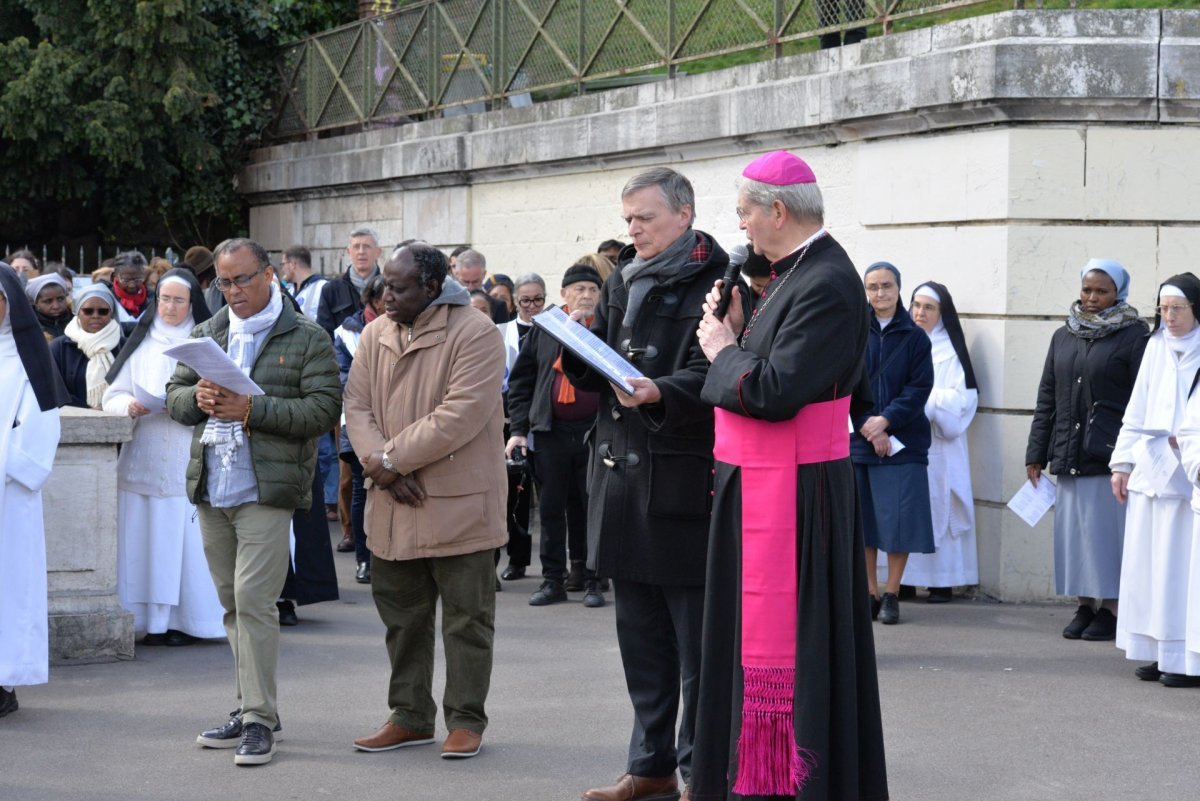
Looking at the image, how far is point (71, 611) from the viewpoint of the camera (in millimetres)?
8125

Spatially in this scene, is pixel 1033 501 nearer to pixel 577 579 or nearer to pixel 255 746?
pixel 577 579

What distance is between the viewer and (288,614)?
9273 millimetres

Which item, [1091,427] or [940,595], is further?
[940,595]

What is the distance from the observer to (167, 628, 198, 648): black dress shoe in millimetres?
8711

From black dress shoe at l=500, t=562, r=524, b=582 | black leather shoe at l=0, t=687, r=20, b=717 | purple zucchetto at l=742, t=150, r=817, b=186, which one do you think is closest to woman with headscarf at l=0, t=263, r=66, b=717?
black leather shoe at l=0, t=687, r=20, b=717

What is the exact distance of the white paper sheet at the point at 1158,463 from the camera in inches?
316

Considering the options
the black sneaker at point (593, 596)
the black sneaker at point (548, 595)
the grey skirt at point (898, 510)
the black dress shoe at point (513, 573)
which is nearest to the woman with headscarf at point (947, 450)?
the grey skirt at point (898, 510)

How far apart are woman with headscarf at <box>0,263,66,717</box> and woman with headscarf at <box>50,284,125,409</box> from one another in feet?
8.28

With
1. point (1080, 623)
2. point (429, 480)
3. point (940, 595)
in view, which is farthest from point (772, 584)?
point (940, 595)

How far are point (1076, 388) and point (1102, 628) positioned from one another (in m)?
1.32

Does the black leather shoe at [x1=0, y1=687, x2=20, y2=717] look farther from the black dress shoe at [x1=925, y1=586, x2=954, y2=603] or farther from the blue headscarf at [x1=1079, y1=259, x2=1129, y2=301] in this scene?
the blue headscarf at [x1=1079, y1=259, x2=1129, y2=301]

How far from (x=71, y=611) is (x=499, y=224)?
824cm

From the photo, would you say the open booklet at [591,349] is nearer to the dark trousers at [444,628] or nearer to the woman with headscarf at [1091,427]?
the dark trousers at [444,628]

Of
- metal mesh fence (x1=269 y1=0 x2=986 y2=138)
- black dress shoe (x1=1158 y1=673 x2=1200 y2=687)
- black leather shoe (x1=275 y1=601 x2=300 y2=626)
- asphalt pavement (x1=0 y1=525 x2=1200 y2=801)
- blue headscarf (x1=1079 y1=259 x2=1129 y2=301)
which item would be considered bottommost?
asphalt pavement (x1=0 y1=525 x2=1200 y2=801)
